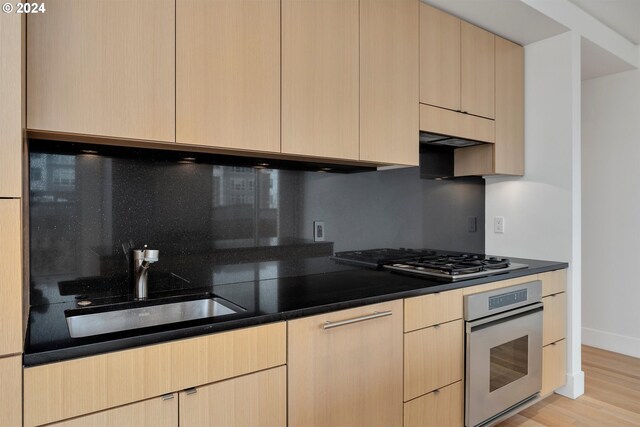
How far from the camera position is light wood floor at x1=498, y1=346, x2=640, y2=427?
240cm

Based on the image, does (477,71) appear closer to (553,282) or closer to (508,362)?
(553,282)

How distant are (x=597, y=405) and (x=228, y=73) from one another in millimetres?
2919

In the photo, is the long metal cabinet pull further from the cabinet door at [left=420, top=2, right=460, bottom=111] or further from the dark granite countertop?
the cabinet door at [left=420, top=2, right=460, bottom=111]

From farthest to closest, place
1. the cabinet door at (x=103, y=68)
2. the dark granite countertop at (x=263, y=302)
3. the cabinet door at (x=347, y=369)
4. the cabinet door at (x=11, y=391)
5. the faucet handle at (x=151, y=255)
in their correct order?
1. the faucet handle at (x=151, y=255)
2. the cabinet door at (x=347, y=369)
3. the cabinet door at (x=103, y=68)
4. the dark granite countertop at (x=263, y=302)
5. the cabinet door at (x=11, y=391)

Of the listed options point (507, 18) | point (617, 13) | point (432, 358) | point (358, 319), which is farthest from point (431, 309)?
point (617, 13)

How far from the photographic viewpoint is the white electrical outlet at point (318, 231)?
2.24m

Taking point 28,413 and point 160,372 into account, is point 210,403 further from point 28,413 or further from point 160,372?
point 28,413

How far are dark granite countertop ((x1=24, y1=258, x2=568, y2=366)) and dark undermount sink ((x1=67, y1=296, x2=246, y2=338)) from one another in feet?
0.15

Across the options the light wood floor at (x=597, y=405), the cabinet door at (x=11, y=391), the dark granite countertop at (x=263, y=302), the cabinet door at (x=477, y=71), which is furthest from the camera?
the cabinet door at (x=477, y=71)

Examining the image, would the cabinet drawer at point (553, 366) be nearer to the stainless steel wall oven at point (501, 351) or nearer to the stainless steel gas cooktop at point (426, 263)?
the stainless steel wall oven at point (501, 351)

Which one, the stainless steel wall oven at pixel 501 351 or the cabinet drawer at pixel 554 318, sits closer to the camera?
the stainless steel wall oven at pixel 501 351

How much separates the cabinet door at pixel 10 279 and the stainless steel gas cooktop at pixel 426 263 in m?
1.55

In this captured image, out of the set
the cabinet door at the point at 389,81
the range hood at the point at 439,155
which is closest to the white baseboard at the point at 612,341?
the range hood at the point at 439,155

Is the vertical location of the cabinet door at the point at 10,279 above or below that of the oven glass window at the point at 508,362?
above
